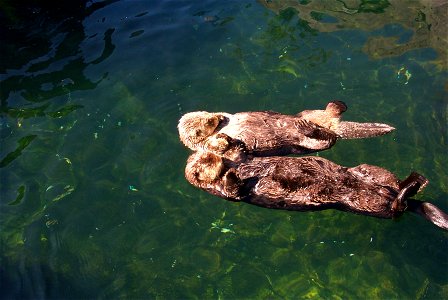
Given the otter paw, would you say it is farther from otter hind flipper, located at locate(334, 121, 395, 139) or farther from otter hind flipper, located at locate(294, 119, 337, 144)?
otter hind flipper, located at locate(334, 121, 395, 139)

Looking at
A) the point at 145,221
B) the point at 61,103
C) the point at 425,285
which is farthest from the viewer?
the point at 61,103

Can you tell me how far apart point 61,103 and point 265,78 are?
16.5ft

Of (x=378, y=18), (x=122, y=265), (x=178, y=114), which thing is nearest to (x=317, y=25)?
(x=378, y=18)

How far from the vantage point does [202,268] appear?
20.1 ft

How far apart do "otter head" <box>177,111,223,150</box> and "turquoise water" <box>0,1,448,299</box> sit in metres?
0.64

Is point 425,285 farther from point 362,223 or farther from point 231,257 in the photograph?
point 231,257

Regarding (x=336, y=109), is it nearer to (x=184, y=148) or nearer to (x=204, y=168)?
(x=204, y=168)

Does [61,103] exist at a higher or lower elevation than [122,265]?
higher

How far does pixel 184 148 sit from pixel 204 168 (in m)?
1.70

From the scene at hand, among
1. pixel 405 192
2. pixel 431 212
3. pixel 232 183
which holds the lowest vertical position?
pixel 431 212

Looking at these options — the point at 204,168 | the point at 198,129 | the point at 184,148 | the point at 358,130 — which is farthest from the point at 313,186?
the point at 184,148

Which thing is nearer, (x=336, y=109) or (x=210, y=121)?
(x=210, y=121)

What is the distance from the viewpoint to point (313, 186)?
5.51 metres

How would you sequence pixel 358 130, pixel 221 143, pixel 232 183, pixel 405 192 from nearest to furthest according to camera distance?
pixel 405 192
pixel 232 183
pixel 221 143
pixel 358 130
